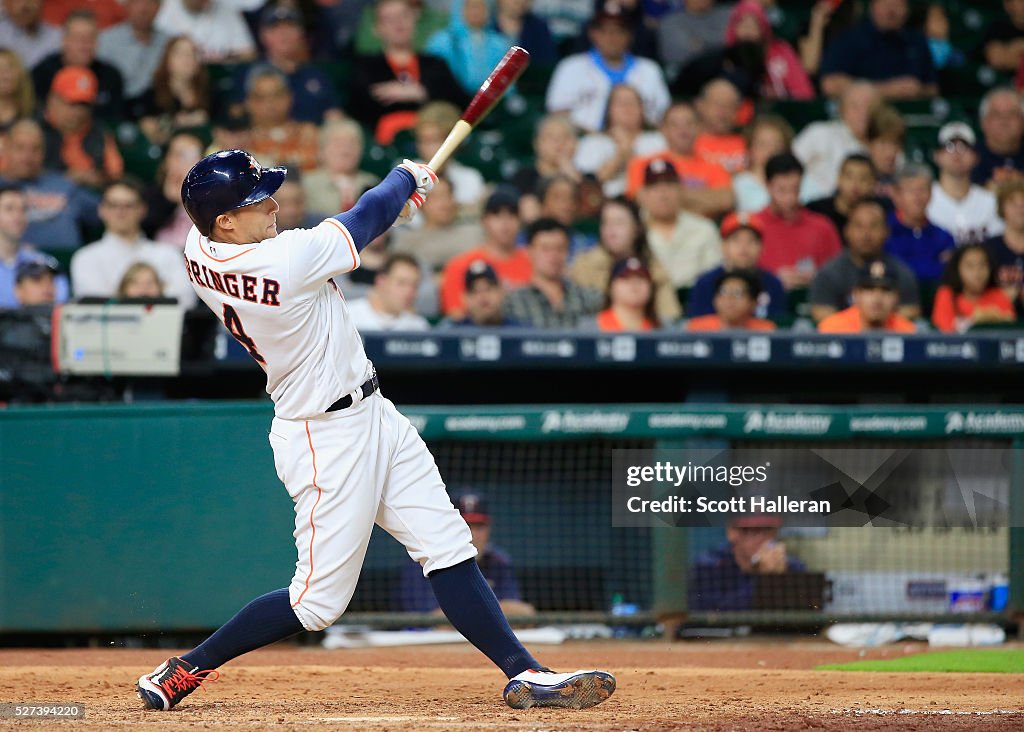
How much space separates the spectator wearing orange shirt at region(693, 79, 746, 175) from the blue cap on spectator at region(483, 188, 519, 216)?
1433mm

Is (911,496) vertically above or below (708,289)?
below

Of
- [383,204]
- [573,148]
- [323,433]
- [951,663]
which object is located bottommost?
[951,663]

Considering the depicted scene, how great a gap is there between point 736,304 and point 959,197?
234 cm

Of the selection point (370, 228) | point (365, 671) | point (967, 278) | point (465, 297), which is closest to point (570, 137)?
point (465, 297)

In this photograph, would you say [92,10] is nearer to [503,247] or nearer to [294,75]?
[294,75]

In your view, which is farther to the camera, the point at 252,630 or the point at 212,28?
the point at 212,28

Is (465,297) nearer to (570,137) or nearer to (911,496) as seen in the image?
(570,137)

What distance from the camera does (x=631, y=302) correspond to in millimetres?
6094

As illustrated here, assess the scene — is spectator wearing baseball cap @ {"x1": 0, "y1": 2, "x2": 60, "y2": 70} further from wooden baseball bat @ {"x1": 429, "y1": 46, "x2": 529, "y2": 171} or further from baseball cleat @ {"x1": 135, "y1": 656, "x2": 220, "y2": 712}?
baseball cleat @ {"x1": 135, "y1": 656, "x2": 220, "y2": 712}

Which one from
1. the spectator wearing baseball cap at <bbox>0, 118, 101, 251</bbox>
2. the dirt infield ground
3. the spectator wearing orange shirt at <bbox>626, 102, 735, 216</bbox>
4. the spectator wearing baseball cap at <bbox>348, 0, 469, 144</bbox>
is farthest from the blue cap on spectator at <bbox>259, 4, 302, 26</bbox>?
the dirt infield ground

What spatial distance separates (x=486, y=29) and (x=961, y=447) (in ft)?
13.0

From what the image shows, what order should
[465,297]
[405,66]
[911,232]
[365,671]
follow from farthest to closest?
[405,66] < [911,232] < [465,297] < [365,671]

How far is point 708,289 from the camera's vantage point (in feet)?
20.5

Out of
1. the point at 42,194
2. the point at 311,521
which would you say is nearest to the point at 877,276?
the point at 311,521
